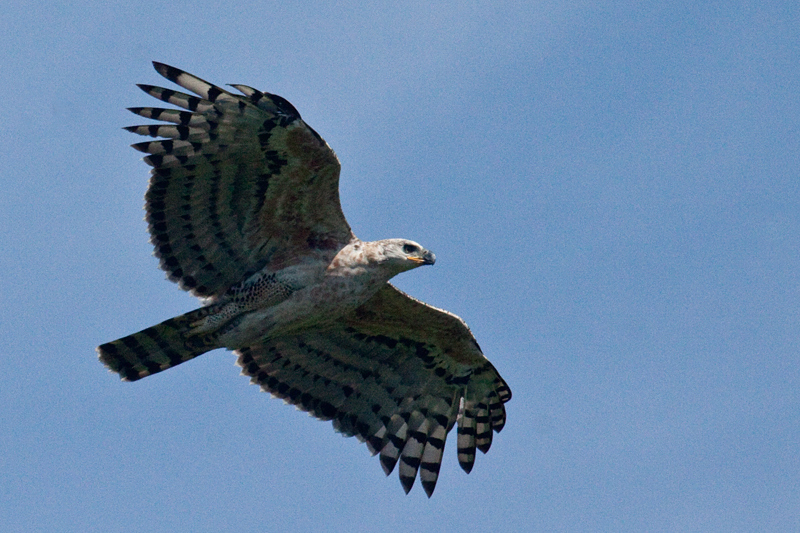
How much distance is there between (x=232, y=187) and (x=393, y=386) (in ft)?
12.5

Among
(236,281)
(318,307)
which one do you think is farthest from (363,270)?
(236,281)

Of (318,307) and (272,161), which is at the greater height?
(272,161)

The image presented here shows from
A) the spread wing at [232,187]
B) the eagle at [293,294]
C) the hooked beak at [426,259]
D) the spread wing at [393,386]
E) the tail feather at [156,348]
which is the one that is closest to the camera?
the spread wing at [232,187]

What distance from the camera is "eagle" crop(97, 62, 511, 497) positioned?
13.7m

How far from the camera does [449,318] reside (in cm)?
1538

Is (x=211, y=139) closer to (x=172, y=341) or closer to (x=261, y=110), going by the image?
(x=261, y=110)

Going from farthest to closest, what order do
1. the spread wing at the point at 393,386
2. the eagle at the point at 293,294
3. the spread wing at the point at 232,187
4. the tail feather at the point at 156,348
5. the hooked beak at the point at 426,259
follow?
1. the spread wing at the point at 393,386
2. the tail feather at the point at 156,348
3. the hooked beak at the point at 426,259
4. the eagle at the point at 293,294
5. the spread wing at the point at 232,187

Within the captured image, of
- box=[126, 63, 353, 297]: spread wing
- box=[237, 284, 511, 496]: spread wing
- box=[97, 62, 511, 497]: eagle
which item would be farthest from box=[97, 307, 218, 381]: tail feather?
box=[237, 284, 511, 496]: spread wing

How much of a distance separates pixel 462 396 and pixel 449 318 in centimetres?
141

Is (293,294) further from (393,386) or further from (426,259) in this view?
(393,386)

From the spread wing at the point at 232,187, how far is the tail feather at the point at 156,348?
1.64 feet

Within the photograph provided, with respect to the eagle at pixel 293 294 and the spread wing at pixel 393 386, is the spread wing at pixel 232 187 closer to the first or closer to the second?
the eagle at pixel 293 294

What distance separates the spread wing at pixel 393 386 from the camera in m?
16.0

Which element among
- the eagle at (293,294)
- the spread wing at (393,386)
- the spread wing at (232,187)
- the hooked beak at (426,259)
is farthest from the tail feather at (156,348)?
the hooked beak at (426,259)
